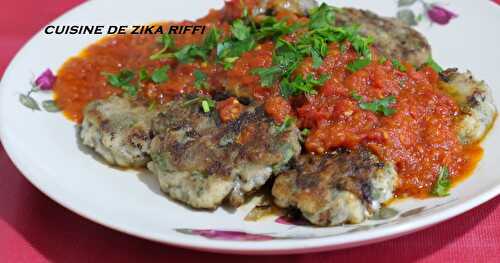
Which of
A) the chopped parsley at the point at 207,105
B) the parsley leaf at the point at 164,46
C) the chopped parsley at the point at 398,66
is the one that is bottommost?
the parsley leaf at the point at 164,46

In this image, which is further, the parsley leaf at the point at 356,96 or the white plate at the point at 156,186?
the parsley leaf at the point at 356,96

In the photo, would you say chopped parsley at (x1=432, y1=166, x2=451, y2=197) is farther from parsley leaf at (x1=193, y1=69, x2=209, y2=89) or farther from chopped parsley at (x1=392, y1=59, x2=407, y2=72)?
parsley leaf at (x1=193, y1=69, x2=209, y2=89)

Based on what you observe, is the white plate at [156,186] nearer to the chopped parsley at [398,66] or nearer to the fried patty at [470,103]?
the fried patty at [470,103]

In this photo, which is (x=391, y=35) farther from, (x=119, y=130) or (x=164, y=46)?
(x=119, y=130)

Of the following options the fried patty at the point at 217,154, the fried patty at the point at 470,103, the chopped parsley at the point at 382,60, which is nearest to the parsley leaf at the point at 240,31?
the fried patty at the point at 217,154

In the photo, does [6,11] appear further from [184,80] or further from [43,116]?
[184,80]

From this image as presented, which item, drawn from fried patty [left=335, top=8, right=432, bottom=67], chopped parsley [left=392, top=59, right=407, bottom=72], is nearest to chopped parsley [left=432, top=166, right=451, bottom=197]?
chopped parsley [left=392, top=59, right=407, bottom=72]

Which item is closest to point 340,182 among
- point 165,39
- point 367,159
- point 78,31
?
point 367,159
